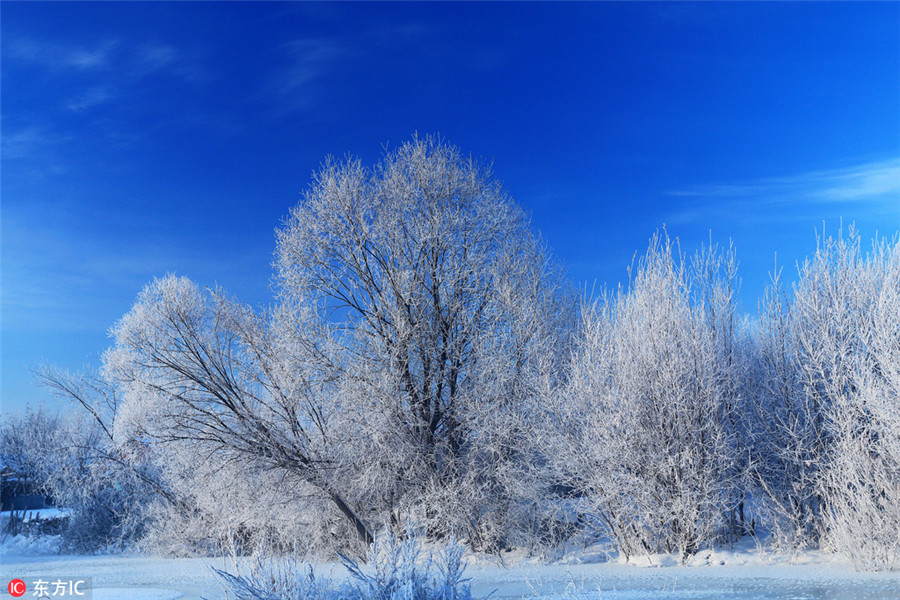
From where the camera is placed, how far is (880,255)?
14.9m

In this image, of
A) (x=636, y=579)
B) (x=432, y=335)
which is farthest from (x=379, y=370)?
(x=636, y=579)

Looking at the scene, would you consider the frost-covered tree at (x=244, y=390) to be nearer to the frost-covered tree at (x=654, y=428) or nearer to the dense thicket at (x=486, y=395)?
the dense thicket at (x=486, y=395)

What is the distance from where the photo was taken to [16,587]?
483 inches

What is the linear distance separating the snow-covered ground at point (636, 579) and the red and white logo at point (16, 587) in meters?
1.15

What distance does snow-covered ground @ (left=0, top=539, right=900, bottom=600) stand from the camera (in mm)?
9078

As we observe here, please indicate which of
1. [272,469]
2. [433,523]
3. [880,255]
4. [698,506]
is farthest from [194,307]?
[880,255]

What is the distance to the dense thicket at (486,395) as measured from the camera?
13.7m

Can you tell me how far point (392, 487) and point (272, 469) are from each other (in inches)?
107

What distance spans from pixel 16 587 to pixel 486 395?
9.68 meters

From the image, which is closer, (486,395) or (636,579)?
(636,579)

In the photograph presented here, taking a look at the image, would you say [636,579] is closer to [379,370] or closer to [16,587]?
[379,370]

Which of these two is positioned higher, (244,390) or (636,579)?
(244,390)

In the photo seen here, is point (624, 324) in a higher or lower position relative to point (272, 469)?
higher

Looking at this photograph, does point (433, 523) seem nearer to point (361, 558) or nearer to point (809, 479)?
point (361, 558)
